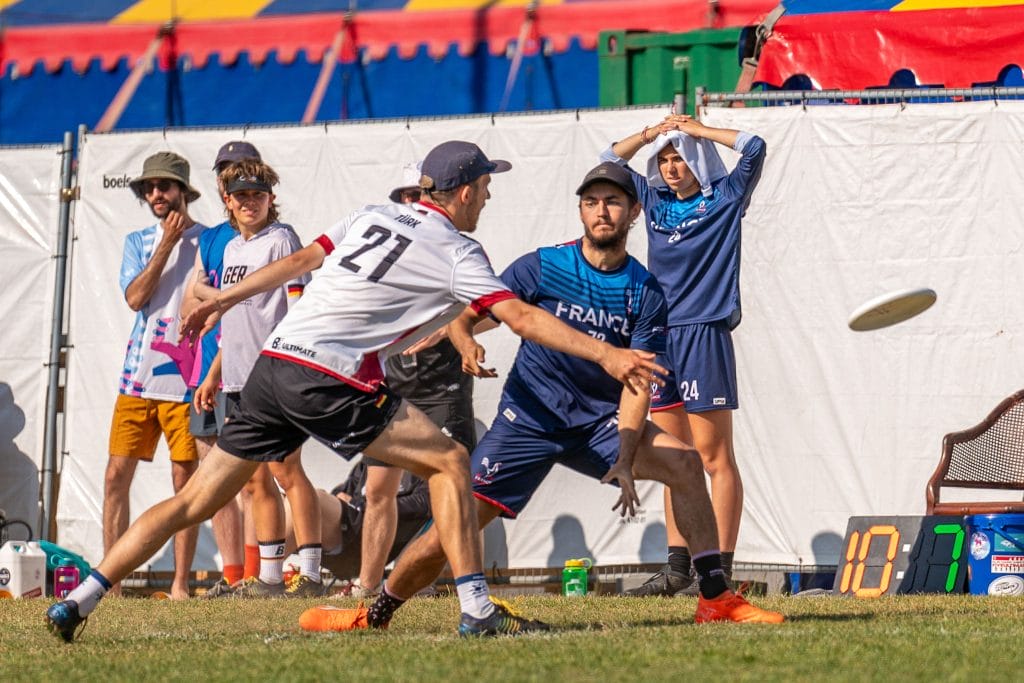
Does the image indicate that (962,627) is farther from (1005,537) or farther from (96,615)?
(96,615)

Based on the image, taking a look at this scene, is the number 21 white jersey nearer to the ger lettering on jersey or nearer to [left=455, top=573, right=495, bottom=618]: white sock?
[left=455, top=573, right=495, bottom=618]: white sock

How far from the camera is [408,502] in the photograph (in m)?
10.0

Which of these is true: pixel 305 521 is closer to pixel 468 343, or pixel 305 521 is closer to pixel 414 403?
pixel 414 403

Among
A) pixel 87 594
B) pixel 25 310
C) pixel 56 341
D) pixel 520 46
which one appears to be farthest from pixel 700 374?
pixel 520 46

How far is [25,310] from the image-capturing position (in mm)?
10891

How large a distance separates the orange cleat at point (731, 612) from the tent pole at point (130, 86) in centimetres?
890

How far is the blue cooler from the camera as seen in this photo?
8.44 m

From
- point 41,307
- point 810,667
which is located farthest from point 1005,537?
point 41,307

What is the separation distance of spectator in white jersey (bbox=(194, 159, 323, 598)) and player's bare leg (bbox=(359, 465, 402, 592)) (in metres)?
0.29

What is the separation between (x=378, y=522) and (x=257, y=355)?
1158mm

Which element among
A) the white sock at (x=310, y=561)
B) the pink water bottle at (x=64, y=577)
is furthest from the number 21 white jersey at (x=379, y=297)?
the pink water bottle at (x=64, y=577)

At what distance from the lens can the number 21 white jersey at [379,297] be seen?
21.3 feet

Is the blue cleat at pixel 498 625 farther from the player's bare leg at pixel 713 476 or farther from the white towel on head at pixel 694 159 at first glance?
the white towel on head at pixel 694 159

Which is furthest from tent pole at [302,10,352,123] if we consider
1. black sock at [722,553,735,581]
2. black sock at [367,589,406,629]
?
black sock at [367,589,406,629]
